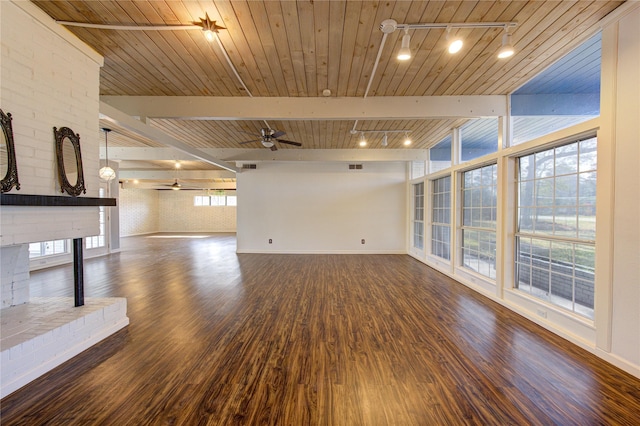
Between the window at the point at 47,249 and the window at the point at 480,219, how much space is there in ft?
30.1

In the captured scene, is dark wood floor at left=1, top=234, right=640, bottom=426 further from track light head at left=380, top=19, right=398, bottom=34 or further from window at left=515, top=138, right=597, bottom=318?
track light head at left=380, top=19, right=398, bottom=34

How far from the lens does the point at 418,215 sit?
7316 millimetres

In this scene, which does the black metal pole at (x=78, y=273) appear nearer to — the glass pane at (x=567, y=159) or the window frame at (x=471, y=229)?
the window frame at (x=471, y=229)

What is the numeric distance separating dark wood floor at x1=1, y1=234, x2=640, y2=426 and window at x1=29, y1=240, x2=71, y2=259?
3703mm

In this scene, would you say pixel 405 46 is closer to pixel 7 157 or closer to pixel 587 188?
pixel 587 188

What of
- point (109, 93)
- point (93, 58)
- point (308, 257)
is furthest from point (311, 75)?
point (308, 257)

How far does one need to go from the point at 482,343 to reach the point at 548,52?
3205 millimetres

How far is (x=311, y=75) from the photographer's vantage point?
10.2ft

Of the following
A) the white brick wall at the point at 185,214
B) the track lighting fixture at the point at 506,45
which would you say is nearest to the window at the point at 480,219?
the track lighting fixture at the point at 506,45

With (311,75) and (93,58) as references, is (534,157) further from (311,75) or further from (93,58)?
(93,58)

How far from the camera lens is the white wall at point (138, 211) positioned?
1243cm

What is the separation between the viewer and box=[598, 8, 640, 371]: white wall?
83.5 inches

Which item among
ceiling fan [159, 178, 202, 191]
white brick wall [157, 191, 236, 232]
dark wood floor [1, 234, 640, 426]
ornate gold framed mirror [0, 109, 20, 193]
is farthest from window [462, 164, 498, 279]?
white brick wall [157, 191, 236, 232]

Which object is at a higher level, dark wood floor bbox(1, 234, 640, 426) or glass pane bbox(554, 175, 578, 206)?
glass pane bbox(554, 175, 578, 206)
